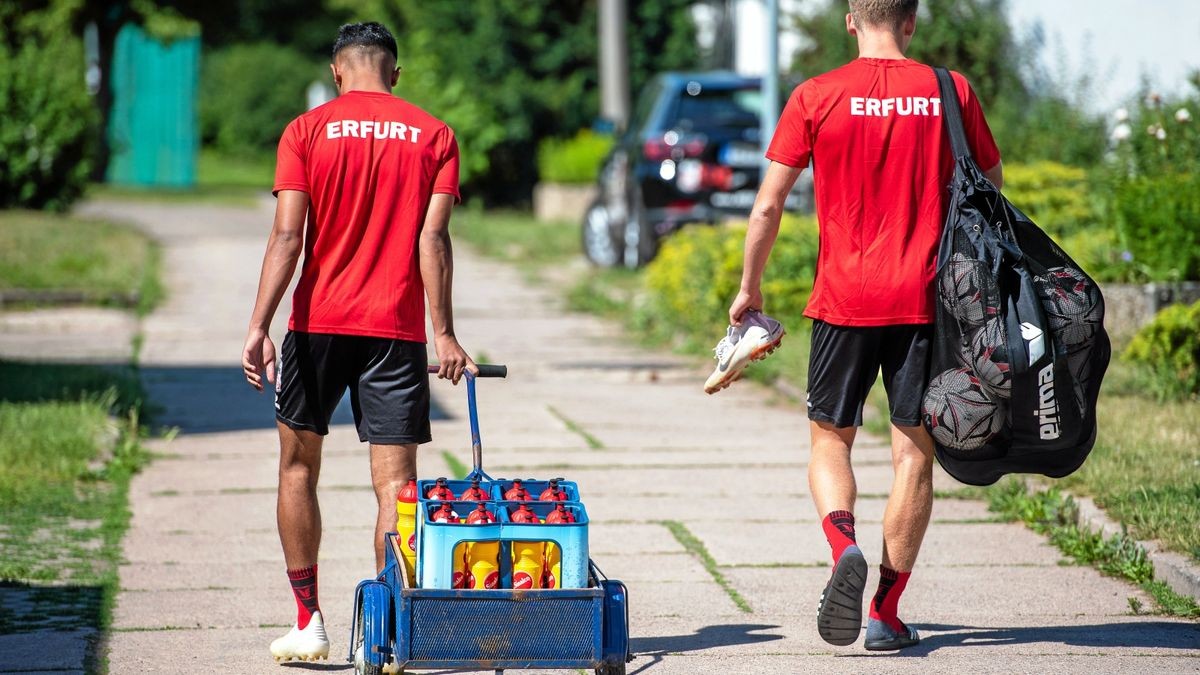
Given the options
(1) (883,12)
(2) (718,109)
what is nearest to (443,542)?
(1) (883,12)

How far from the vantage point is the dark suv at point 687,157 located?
50.9 ft

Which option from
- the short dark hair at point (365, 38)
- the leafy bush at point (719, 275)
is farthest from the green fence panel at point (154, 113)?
the short dark hair at point (365, 38)

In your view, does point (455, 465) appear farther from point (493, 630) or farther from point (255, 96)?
point (255, 96)

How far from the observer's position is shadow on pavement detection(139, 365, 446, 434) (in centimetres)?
909

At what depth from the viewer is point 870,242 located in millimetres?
4676

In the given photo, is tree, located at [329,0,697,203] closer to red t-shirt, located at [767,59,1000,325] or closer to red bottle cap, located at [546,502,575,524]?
red t-shirt, located at [767,59,1000,325]

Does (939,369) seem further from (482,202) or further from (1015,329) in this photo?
(482,202)

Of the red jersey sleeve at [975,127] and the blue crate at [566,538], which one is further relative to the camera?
the red jersey sleeve at [975,127]

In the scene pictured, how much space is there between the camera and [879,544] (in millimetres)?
6266

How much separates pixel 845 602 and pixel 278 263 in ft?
6.05

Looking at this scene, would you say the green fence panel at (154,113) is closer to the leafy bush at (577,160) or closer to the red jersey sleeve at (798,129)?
the leafy bush at (577,160)

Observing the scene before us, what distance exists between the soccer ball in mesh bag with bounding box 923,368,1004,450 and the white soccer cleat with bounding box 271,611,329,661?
72.5 inches

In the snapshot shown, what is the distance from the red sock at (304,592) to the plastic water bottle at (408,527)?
374 mm

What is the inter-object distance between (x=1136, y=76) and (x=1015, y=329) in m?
10.4
